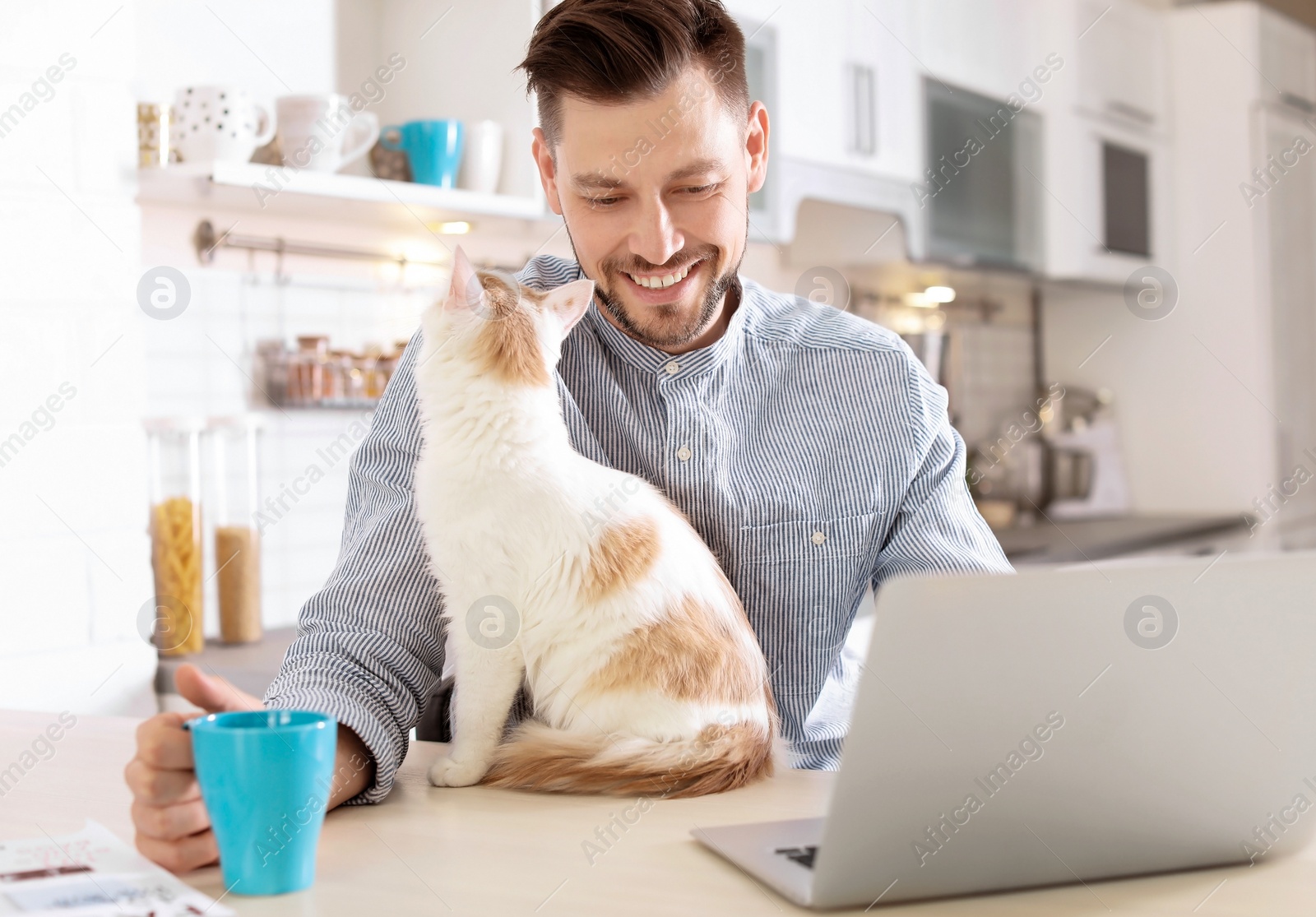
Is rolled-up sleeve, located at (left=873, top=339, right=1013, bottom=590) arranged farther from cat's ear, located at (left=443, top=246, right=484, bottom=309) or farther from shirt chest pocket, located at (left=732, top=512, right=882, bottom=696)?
cat's ear, located at (left=443, top=246, right=484, bottom=309)

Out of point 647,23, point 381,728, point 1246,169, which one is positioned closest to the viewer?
point 381,728

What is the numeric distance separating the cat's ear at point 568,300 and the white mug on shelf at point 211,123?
3.16ft

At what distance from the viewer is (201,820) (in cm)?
73

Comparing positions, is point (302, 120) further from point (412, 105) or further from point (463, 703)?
point (463, 703)

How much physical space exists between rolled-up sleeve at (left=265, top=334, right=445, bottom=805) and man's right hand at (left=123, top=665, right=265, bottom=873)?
0.17 meters

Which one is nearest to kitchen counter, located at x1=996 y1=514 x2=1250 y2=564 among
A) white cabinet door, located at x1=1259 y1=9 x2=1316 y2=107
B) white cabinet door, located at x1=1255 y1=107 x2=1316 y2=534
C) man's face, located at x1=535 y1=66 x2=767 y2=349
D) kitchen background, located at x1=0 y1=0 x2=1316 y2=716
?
kitchen background, located at x1=0 y1=0 x2=1316 y2=716

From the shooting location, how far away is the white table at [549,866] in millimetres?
671

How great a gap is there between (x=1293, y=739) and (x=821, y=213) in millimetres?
2483

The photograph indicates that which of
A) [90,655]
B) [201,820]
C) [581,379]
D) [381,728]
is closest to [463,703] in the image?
[381,728]

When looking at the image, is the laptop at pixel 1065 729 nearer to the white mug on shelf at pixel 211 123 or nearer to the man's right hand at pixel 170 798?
the man's right hand at pixel 170 798

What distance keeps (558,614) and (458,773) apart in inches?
5.6

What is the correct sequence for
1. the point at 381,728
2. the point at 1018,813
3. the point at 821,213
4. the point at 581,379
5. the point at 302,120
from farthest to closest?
1. the point at 821,213
2. the point at 302,120
3. the point at 581,379
4. the point at 381,728
5. the point at 1018,813

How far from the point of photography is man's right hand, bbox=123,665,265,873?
0.72 metres

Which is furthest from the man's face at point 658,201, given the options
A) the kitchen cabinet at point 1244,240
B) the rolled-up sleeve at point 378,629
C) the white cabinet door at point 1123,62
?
the kitchen cabinet at point 1244,240
